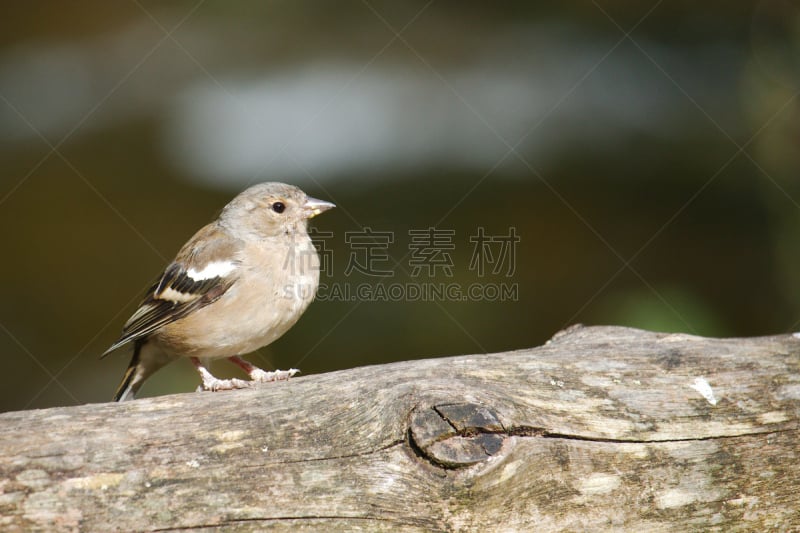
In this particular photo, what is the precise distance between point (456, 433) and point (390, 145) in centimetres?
418

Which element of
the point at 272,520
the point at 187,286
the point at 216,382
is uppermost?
the point at 187,286

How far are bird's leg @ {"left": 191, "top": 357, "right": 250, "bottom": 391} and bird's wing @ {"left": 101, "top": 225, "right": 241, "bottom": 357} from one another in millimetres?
338

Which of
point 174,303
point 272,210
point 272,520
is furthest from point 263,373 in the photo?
point 272,520

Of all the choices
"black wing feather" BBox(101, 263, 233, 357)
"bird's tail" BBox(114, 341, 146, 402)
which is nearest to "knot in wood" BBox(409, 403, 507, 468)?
"black wing feather" BBox(101, 263, 233, 357)

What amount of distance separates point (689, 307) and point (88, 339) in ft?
16.8

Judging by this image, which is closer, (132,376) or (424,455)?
(424,455)

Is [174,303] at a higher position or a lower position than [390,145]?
lower

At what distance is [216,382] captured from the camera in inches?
150

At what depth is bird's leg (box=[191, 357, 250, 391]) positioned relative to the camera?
11.8 ft

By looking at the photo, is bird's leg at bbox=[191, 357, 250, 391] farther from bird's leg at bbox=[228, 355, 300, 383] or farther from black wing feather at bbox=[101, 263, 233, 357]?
black wing feather at bbox=[101, 263, 233, 357]

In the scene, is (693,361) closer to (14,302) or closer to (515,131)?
(515,131)

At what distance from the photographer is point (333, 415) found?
2578mm

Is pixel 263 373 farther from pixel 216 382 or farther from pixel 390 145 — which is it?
pixel 390 145

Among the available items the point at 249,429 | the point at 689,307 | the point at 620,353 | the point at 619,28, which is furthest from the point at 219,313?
the point at 619,28
